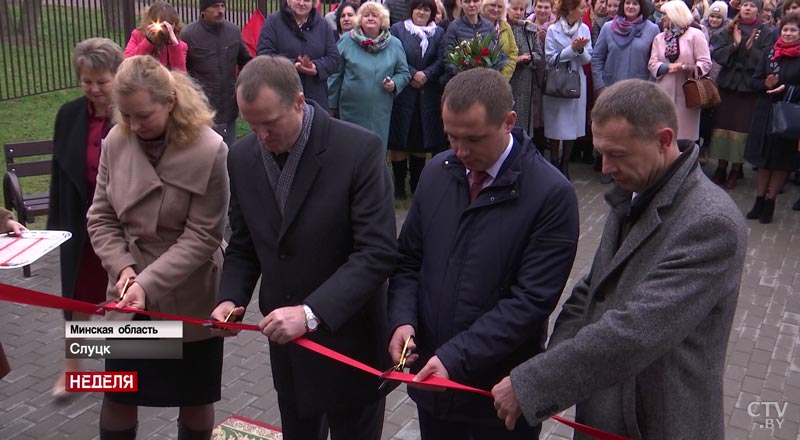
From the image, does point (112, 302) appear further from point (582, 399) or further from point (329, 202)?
point (582, 399)

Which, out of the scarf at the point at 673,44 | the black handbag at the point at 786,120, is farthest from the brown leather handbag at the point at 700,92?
the black handbag at the point at 786,120

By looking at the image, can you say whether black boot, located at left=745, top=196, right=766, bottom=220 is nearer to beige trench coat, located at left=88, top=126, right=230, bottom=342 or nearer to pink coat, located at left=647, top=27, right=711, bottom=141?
pink coat, located at left=647, top=27, right=711, bottom=141

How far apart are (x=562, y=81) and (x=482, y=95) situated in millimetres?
7569

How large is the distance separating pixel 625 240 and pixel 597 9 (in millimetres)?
9980

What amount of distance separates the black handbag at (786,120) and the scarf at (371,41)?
13.6 feet

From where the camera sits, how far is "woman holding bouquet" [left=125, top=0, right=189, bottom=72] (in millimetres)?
7984

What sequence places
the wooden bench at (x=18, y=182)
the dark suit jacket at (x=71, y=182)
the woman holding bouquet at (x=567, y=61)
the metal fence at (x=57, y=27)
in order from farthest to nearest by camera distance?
the metal fence at (x=57, y=27), the woman holding bouquet at (x=567, y=61), the wooden bench at (x=18, y=182), the dark suit jacket at (x=71, y=182)

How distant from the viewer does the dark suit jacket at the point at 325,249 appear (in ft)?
11.0

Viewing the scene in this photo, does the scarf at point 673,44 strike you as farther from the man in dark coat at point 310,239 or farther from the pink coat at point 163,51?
the man in dark coat at point 310,239

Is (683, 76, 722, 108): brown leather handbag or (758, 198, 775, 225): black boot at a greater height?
(683, 76, 722, 108): brown leather handbag

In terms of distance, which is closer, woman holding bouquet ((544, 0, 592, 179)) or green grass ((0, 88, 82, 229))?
woman holding bouquet ((544, 0, 592, 179))

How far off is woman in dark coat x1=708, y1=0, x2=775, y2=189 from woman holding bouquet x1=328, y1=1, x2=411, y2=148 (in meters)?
4.01

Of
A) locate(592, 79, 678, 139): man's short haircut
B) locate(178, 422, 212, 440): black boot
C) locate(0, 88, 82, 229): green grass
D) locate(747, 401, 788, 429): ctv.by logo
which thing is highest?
locate(592, 79, 678, 139): man's short haircut

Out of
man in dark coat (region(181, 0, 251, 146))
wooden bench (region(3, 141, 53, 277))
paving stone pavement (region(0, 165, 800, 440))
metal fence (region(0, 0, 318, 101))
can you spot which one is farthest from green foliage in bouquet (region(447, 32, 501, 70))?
metal fence (region(0, 0, 318, 101))
